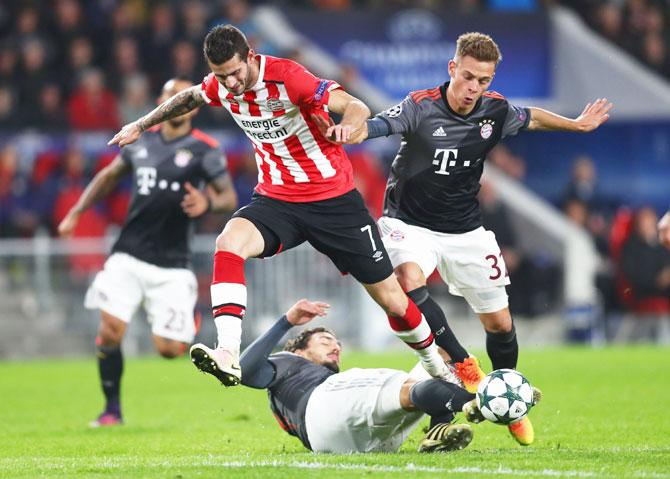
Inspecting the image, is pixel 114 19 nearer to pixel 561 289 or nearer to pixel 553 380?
pixel 561 289

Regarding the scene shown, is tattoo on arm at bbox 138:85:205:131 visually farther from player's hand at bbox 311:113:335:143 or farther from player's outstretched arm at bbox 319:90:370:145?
player's outstretched arm at bbox 319:90:370:145

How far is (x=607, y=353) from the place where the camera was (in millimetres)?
17359

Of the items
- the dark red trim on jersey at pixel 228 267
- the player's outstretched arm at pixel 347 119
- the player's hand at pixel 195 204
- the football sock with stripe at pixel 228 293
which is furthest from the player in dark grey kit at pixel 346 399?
the player's hand at pixel 195 204

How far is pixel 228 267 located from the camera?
7902 millimetres

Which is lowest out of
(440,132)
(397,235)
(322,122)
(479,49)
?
(397,235)

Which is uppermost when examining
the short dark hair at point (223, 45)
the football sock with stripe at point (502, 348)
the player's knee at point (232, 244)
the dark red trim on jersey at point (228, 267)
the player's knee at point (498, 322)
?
the short dark hair at point (223, 45)

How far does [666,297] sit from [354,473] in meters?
13.5

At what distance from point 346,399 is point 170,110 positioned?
233 cm

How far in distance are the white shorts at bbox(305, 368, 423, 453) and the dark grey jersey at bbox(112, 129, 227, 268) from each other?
12.4 ft

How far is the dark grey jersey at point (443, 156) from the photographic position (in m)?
9.09

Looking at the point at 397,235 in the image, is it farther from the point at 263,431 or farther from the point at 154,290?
the point at 154,290

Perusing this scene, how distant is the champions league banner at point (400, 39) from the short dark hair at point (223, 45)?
14.0 meters

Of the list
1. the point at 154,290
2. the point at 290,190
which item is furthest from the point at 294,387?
the point at 154,290

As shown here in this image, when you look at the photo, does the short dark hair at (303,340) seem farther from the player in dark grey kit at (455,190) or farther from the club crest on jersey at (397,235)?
the club crest on jersey at (397,235)
